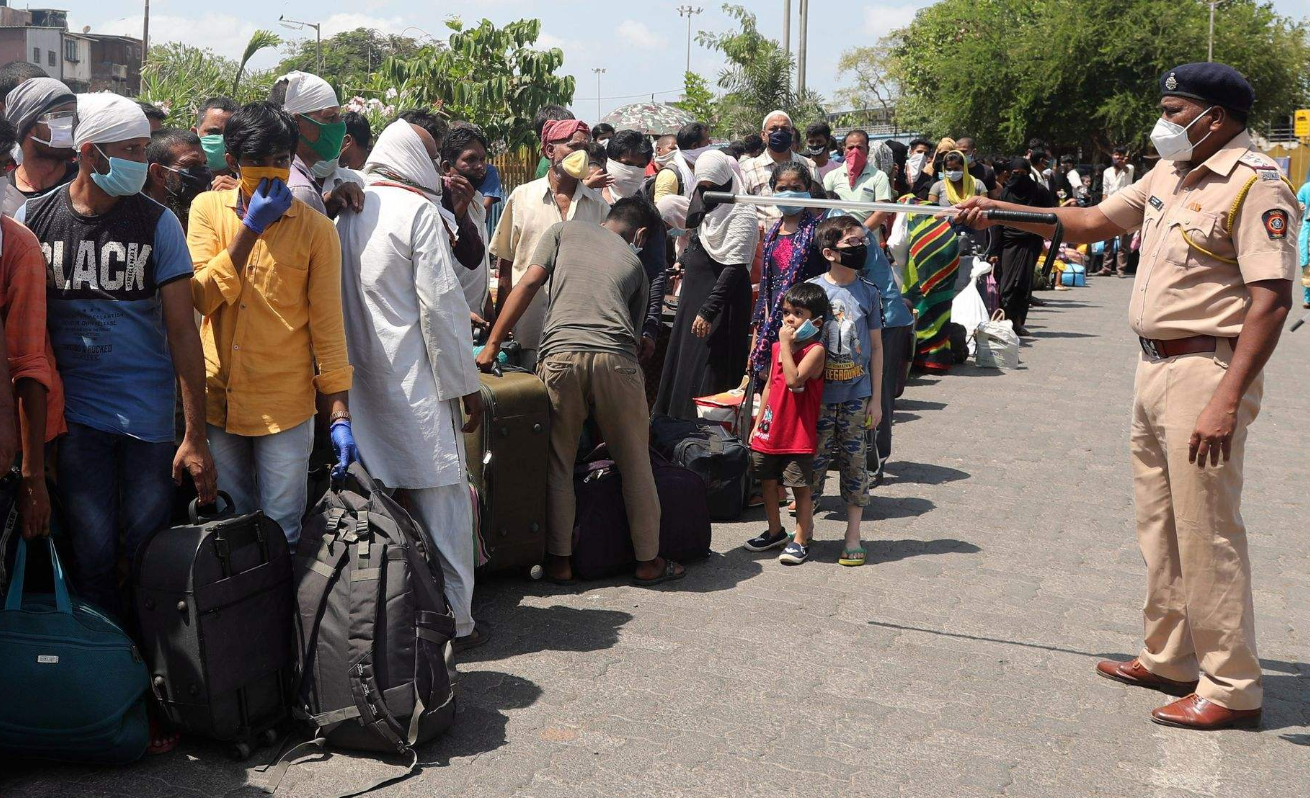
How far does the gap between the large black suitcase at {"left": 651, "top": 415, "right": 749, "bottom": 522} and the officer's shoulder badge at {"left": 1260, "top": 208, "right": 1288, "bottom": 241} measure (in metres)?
3.20

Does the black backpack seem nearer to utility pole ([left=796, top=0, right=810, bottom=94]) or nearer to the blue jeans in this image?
the blue jeans

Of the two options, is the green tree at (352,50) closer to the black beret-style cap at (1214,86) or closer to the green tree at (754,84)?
the green tree at (754,84)

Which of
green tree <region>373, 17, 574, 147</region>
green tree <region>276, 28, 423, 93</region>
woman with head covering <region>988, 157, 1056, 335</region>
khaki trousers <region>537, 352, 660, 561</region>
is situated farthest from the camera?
green tree <region>276, 28, 423, 93</region>

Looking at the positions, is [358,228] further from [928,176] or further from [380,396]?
[928,176]

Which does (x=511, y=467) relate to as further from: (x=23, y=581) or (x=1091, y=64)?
(x=1091, y=64)

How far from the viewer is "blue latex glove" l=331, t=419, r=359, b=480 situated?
13.9ft

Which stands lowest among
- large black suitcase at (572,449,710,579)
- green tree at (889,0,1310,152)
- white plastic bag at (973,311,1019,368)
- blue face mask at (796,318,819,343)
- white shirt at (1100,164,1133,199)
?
large black suitcase at (572,449,710,579)

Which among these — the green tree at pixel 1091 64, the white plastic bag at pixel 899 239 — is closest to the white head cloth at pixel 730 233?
the white plastic bag at pixel 899 239

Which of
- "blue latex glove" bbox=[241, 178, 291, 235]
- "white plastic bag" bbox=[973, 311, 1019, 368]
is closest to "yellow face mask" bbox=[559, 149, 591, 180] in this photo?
"blue latex glove" bbox=[241, 178, 291, 235]

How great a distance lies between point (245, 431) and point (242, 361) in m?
0.24

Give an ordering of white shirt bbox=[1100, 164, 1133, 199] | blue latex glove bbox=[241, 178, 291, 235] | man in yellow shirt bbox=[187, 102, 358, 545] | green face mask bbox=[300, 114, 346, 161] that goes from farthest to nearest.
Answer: white shirt bbox=[1100, 164, 1133, 199] < green face mask bbox=[300, 114, 346, 161] < man in yellow shirt bbox=[187, 102, 358, 545] < blue latex glove bbox=[241, 178, 291, 235]

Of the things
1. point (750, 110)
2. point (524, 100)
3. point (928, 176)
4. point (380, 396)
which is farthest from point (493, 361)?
point (750, 110)

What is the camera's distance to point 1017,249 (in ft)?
46.7

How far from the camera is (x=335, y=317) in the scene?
14.3 feet
